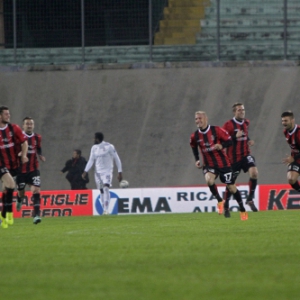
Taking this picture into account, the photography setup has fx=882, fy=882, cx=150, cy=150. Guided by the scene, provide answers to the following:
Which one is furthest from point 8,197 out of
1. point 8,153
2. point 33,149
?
point 33,149

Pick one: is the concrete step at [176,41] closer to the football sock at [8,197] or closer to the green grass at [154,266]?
the football sock at [8,197]

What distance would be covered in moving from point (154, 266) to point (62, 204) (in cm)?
1599

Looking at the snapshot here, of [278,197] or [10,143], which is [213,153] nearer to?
[10,143]

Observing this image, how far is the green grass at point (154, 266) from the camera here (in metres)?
5.94

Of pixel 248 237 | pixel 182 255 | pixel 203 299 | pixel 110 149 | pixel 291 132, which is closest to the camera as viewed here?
pixel 203 299

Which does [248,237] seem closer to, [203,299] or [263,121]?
[203,299]

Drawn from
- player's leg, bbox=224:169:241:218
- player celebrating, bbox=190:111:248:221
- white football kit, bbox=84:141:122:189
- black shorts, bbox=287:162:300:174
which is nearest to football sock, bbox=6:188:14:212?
player celebrating, bbox=190:111:248:221

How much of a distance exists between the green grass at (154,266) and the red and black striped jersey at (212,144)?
14.0 feet

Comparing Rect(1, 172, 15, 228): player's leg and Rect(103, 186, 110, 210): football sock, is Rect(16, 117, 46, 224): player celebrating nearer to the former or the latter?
Rect(1, 172, 15, 228): player's leg

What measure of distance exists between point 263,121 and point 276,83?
48.4 inches

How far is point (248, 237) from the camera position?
10828 millimetres

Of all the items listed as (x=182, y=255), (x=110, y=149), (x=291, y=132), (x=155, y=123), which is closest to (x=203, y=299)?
(x=182, y=255)

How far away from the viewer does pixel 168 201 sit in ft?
75.5

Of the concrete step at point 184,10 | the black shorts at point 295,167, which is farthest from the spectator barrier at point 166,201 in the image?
the black shorts at point 295,167
